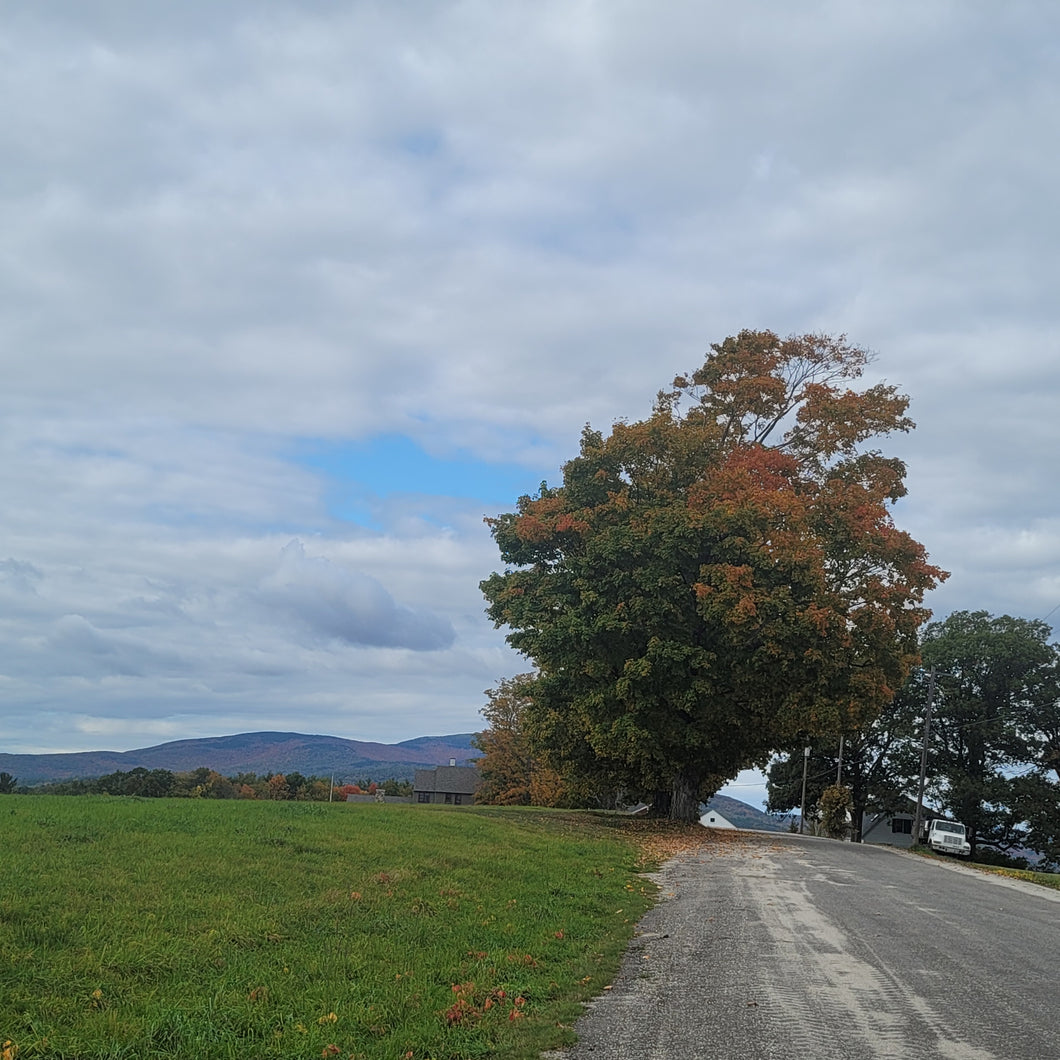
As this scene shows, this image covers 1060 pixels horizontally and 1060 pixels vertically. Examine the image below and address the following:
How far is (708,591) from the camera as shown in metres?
24.5

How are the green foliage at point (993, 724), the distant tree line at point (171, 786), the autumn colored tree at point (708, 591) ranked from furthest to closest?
the green foliage at point (993, 724) < the distant tree line at point (171, 786) < the autumn colored tree at point (708, 591)

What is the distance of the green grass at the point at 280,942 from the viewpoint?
18.2 ft

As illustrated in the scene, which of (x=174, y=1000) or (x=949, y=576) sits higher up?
(x=949, y=576)

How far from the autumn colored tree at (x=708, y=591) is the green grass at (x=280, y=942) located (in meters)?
11.5

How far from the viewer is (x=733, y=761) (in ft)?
99.9

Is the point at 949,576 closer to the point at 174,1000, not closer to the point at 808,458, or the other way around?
the point at 808,458

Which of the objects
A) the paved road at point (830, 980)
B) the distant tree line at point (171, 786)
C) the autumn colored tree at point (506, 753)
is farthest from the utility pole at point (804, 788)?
the paved road at point (830, 980)

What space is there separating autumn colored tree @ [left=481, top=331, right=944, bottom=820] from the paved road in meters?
11.0

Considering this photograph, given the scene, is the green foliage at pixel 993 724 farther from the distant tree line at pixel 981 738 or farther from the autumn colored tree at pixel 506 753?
the autumn colored tree at pixel 506 753

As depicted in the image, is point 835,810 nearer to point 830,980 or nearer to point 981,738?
point 981,738

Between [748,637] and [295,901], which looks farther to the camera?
[748,637]

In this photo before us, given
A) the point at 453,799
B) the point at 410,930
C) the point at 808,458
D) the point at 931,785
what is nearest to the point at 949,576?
the point at 808,458

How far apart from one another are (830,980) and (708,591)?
17.2 meters

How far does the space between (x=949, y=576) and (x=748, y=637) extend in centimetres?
701
